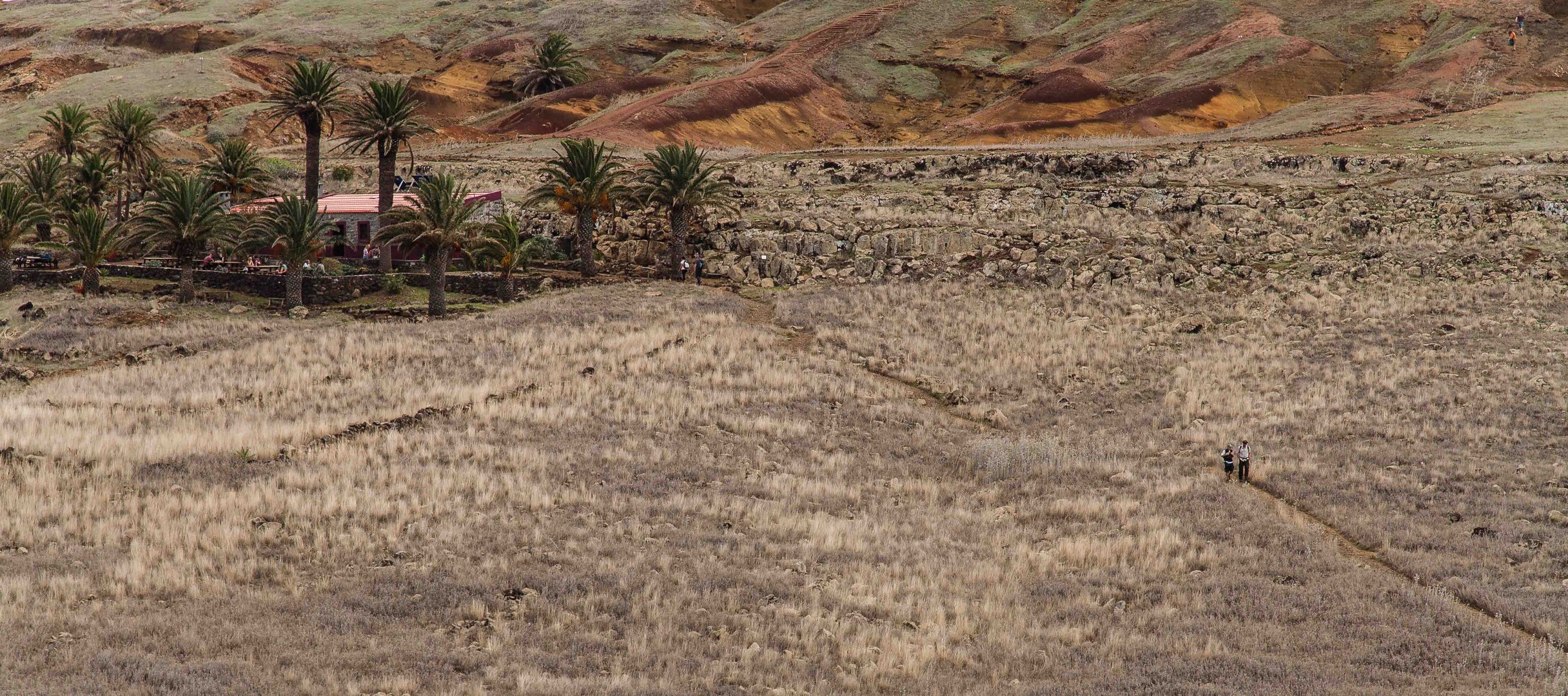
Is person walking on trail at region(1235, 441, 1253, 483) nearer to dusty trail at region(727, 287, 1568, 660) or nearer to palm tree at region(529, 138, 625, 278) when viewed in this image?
dusty trail at region(727, 287, 1568, 660)

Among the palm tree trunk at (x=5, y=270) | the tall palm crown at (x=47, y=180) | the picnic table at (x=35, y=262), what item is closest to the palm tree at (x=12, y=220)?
the palm tree trunk at (x=5, y=270)

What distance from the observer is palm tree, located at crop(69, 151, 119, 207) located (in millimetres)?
52362

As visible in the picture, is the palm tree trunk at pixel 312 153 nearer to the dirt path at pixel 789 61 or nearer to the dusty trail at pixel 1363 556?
the dirt path at pixel 789 61

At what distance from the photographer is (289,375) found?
31.8 m

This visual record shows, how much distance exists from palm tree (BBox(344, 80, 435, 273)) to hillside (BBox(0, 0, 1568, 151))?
28268 mm

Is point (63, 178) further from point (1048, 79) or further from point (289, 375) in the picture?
point (1048, 79)

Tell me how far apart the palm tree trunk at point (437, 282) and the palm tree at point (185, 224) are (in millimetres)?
8413

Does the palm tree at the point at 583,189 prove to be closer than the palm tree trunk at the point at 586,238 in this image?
Yes

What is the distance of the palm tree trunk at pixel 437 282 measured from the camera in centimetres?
4241

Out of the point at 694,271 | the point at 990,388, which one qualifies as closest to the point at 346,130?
the point at 694,271

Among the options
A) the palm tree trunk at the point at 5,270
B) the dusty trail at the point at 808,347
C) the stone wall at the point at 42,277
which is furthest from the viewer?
the stone wall at the point at 42,277

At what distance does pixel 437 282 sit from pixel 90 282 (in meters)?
13.4

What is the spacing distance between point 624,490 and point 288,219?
25162mm

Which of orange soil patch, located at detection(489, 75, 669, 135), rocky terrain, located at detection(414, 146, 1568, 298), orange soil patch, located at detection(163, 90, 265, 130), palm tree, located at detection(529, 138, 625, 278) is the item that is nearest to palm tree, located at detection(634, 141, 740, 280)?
palm tree, located at detection(529, 138, 625, 278)
